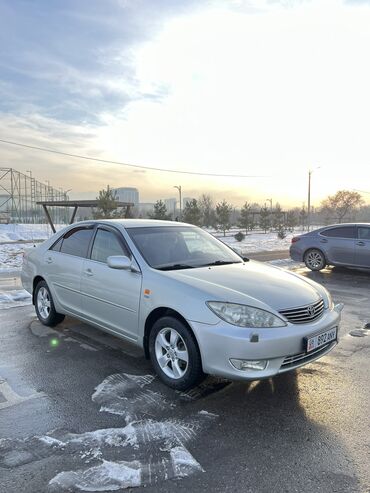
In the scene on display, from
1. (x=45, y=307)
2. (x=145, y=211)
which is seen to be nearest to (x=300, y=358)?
(x=45, y=307)

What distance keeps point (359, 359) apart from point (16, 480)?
142 inches

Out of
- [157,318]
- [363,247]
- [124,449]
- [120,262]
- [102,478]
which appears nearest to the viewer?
[102,478]

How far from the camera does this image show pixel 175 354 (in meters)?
3.62

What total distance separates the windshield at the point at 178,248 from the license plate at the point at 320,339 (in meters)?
1.35

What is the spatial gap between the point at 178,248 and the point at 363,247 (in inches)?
295

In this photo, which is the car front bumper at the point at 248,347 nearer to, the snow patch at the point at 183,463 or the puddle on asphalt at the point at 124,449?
the puddle on asphalt at the point at 124,449

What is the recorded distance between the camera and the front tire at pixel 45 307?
549 centimetres

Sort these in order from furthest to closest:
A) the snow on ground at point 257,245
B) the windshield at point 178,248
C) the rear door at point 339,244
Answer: the snow on ground at point 257,245, the rear door at point 339,244, the windshield at point 178,248

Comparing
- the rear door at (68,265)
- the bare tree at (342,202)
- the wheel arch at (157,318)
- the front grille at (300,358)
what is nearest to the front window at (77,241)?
the rear door at (68,265)

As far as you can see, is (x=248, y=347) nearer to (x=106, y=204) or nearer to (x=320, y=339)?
(x=320, y=339)

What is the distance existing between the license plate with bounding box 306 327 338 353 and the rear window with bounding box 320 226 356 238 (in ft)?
25.0

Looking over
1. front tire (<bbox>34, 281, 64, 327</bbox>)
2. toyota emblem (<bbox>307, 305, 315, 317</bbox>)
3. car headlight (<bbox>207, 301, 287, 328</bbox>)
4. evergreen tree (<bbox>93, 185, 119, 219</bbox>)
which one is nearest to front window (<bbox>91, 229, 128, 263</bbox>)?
front tire (<bbox>34, 281, 64, 327</bbox>)

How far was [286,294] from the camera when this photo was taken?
11.9ft

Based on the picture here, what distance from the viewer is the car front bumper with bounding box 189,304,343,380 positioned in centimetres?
314
